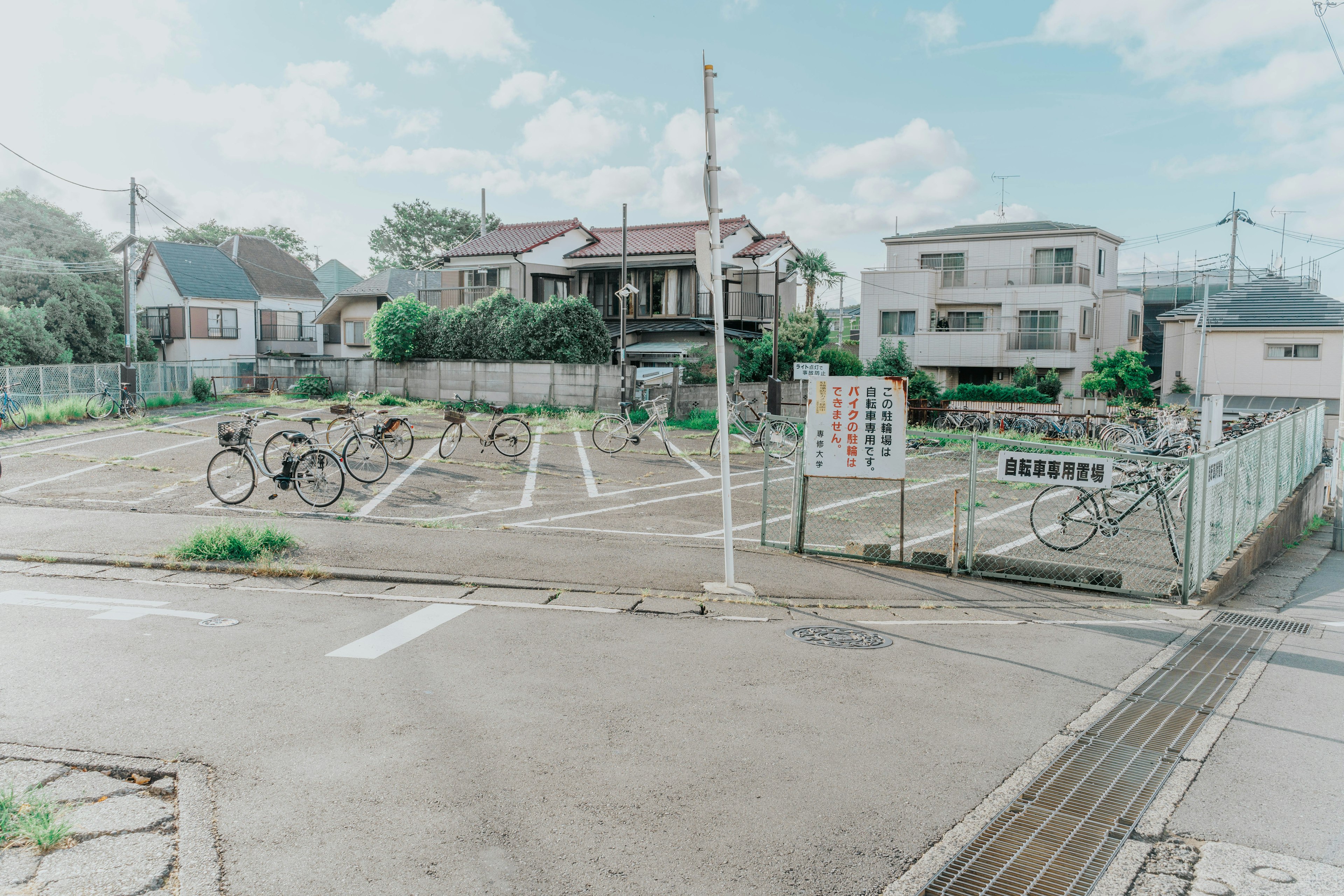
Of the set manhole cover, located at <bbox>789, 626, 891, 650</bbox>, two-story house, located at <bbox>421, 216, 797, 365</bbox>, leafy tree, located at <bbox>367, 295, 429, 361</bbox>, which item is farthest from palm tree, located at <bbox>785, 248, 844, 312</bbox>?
manhole cover, located at <bbox>789, 626, 891, 650</bbox>

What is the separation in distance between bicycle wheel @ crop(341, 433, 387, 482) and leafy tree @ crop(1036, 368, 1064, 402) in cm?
2320

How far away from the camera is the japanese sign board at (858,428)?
348 inches

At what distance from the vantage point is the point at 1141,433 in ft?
64.7

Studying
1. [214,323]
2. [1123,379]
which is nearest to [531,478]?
[1123,379]

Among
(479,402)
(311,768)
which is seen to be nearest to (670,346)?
(479,402)

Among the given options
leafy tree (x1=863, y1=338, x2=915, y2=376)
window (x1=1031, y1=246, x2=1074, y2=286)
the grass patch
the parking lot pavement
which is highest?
window (x1=1031, y1=246, x2=1074, y2=286)

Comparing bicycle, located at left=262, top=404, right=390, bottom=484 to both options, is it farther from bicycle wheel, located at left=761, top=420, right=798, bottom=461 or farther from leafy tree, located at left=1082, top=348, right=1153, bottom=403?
leafy tree, located at left=1082, top=348, right=1153, bottom=403

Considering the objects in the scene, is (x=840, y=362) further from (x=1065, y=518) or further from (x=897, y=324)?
(x=1065, y=518)

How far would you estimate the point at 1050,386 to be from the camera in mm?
30734

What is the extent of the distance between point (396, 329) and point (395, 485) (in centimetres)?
1478

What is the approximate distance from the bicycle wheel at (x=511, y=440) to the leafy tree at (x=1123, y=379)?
839 inches

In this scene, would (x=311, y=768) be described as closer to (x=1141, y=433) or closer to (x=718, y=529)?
(x=718, y=529)

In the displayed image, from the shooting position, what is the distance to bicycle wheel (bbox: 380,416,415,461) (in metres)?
14.9

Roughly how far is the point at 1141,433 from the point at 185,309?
38.5m
